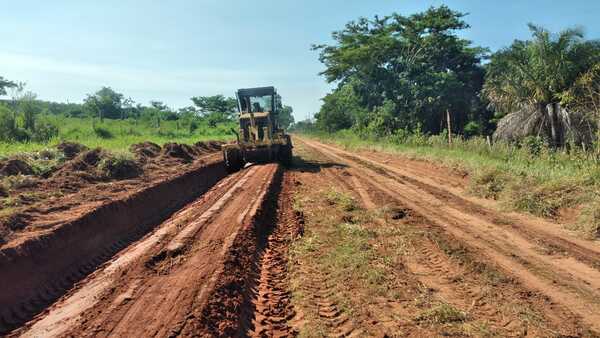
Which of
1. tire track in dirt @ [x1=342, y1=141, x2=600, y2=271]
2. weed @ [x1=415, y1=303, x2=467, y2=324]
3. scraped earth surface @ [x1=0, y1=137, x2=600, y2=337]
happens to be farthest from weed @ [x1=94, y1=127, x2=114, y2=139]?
weed @ [x1=415, y1=303, x2=467, y2=324]

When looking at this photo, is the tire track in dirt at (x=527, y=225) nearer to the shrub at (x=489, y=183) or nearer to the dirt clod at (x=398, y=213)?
the shrub at (x=489, y=183)

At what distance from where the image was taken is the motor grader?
15.9m

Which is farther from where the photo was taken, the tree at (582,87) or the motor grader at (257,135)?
the motor grader at (257,135)

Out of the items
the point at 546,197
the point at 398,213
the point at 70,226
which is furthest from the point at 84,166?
the point at 546,197

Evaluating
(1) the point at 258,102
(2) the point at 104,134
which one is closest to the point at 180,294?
(1) the point at 258,102

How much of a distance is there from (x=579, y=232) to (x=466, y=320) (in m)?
4.26

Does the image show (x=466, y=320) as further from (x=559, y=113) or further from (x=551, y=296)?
(x=559, y=113)

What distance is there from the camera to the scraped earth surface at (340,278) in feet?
12.7

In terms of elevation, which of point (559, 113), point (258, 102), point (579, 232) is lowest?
point (579, 232)

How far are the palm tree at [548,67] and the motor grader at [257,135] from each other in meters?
10.7

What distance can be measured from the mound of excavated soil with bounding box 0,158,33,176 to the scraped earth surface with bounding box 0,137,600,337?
15.8 ft

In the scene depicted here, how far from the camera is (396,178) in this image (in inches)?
535

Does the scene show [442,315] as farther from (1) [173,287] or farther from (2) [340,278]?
(1) [173,287]

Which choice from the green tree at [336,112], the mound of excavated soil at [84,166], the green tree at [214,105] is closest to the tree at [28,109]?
the mound of excavated soil at [84,166]
